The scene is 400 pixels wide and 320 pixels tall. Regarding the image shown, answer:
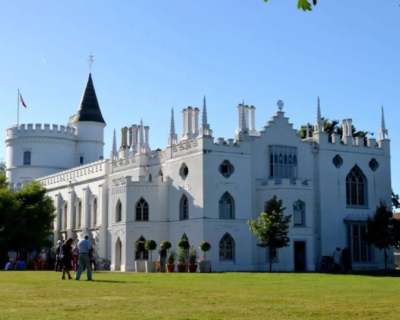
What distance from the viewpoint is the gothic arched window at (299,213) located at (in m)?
47.3

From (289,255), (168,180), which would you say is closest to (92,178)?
(168,180)

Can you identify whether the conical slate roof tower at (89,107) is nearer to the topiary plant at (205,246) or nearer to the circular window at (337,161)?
the circular window at (337,161)

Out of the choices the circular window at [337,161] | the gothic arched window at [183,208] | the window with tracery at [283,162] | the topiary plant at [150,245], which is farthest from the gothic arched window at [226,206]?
the circular window at [337,161]

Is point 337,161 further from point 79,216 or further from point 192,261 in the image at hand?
point 79,216

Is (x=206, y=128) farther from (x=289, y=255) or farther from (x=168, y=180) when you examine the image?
(x=289, y=255)

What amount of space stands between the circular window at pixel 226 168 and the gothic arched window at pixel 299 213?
4946 mm

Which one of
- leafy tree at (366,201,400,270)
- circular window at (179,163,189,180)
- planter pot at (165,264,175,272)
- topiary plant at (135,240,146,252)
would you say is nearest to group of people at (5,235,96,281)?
topiary plant at (135,240,146,252)

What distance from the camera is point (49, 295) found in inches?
701

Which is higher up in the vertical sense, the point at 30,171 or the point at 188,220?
the point at 30,171

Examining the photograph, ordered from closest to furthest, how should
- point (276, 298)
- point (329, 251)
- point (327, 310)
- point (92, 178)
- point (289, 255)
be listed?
point (327, 310) → point (276, 298) → point (289, 255) → point (329, 251) → point (92, 178)

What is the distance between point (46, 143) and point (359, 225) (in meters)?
33.5

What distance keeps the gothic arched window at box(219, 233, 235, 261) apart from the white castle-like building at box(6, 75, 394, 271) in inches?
2.6

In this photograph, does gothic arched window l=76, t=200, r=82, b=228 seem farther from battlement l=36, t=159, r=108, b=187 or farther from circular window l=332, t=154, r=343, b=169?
circular window l=332, t=154, r=343, b=169

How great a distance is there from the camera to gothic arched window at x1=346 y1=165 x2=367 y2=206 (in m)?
51.4
